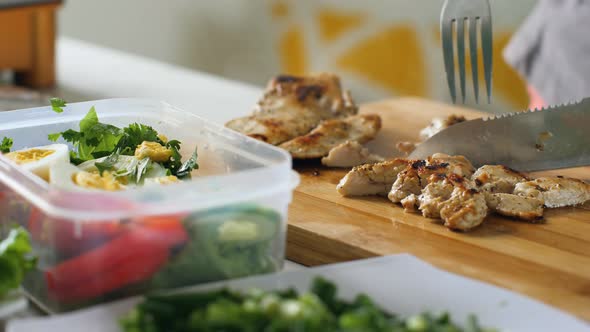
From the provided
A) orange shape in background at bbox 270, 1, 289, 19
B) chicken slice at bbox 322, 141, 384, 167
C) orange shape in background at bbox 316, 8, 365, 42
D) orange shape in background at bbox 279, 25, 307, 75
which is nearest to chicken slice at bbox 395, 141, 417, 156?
chicken slice at bbox 322, 141, 384, 167

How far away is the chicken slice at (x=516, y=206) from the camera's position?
2.09m

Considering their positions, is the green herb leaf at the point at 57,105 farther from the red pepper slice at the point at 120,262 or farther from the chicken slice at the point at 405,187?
the chicken slice at the point at 405,187

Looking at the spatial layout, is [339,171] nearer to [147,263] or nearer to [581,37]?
[147,263]

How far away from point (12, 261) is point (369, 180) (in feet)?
3.48

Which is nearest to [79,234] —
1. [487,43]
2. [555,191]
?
[555,191]

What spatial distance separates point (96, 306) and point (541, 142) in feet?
4.90

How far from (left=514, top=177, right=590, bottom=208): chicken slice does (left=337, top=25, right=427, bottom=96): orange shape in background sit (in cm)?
410

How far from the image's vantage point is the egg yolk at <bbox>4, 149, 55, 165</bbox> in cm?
178

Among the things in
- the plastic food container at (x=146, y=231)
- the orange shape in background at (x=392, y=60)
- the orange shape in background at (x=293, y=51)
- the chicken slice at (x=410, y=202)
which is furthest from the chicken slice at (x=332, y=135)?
the orange shape in background at (x=293, y=51)

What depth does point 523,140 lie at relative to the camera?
2.47 metres

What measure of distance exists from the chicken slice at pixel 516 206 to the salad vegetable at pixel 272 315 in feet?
2.38

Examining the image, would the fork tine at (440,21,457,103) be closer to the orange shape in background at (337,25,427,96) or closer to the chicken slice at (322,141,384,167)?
the chicken slice at (322,141,384,167)

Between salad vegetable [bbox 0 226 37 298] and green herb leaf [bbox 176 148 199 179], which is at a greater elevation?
green herb leaf [bbox 176 148 199 179]

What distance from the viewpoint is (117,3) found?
822 centimetres
